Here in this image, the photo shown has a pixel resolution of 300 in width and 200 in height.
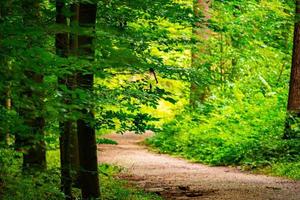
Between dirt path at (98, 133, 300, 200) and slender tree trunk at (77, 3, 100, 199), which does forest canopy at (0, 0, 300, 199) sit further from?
dirt path at (98, 133, 300, 200)

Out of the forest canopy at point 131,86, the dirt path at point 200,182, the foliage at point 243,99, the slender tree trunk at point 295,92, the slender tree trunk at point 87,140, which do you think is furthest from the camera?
the foliage at point 243,99

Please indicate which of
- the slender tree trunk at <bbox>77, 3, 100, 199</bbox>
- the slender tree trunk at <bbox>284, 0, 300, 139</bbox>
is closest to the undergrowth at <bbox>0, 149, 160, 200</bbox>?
the slender tree trunk at <bbox>77, 3, 100, 199</bbox>

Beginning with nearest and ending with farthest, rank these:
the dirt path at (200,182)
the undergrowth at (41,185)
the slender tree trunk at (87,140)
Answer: the undergrowth at (41,185) < the slender tree trunk at (87,140) < the dirt path at (200,182)

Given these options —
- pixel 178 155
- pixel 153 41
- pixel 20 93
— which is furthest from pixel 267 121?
pixel 20 93

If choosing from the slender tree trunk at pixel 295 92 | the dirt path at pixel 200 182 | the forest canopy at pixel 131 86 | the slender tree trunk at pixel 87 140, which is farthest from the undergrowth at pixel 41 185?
the slender tree trunk at pixel 295 92

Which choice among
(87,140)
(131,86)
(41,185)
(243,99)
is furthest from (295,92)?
(41,185)

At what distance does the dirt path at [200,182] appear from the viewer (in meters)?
9.88

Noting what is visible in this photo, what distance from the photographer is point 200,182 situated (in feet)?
39.7

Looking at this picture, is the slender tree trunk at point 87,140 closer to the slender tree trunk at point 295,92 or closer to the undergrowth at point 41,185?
the undergrowth at point 41,185

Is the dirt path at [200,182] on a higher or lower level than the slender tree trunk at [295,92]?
lower

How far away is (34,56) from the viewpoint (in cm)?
456

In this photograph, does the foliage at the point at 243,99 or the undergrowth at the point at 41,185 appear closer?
the undergrowth at the point at 41,185

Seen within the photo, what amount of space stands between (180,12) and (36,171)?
13.4ft

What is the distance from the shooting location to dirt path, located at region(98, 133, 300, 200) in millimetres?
9883
